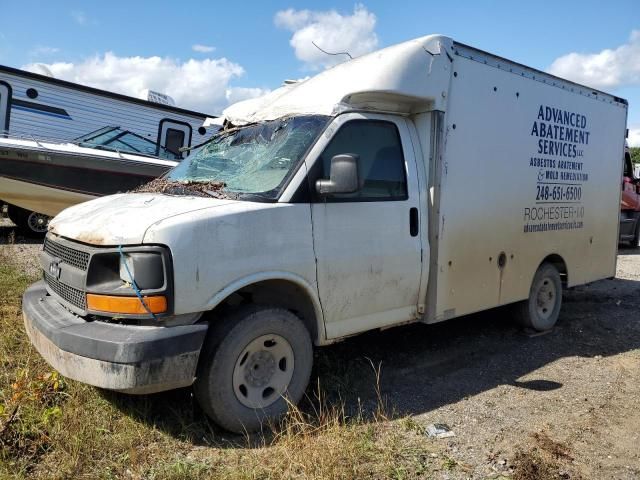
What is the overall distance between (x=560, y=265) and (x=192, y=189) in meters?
4.59

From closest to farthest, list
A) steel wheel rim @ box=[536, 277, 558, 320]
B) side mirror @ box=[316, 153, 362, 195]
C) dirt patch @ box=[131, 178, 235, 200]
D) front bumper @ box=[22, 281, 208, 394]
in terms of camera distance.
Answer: front bumper @ box=[22, 281, 208, 394]
side mirror @ box=[316, 153, 362, 195]
dirt patch @ box=[131, 178, 235, 200]
steel wheel rim @ box=[536, 277, 558, 320]

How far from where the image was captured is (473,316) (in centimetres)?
662

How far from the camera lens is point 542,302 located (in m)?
6.11

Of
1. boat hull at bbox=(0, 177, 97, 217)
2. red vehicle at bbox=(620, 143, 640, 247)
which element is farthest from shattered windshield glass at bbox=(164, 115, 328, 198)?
red vehicle at bbox=(620, 143, 640, 247)

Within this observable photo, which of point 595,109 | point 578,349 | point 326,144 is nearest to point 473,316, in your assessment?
point 578,349

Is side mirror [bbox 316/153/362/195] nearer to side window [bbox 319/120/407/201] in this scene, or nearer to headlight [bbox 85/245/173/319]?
side window [bbox 319/120/407/201]

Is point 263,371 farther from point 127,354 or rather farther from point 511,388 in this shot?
point 511,388

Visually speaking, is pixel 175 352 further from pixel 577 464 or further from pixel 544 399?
pixel 544 399

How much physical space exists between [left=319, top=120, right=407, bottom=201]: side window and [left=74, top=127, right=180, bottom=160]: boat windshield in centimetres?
738

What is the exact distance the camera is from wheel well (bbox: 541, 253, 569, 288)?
20.0 ft

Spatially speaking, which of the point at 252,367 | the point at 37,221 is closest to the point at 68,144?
the point at 37,221

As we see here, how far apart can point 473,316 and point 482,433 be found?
314 centimetres

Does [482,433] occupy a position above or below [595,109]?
below

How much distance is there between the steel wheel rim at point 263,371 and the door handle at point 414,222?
1.45 meters
